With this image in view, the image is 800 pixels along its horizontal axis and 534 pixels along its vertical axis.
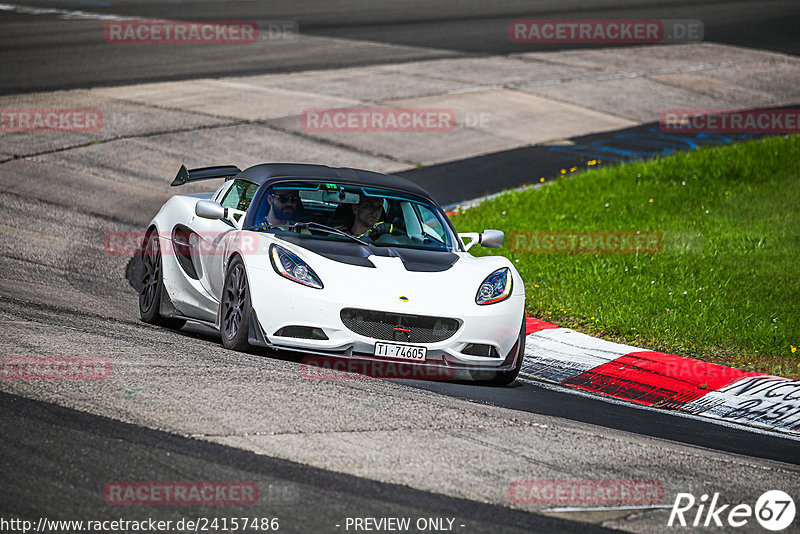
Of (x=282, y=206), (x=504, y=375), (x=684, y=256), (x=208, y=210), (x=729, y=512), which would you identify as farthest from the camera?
(x=684, y=256)

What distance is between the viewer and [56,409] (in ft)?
20.1

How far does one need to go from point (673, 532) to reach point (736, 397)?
12.4 feet

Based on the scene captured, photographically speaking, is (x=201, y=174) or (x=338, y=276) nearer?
(x=338, y=276)

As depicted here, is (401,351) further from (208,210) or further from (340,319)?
(208,210)

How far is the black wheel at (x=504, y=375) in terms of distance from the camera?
8523 mm

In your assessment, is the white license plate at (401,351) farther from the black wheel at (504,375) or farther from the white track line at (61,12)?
the white track line at (61,12)

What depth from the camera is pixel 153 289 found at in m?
10.1

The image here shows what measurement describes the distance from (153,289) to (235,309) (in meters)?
1.89

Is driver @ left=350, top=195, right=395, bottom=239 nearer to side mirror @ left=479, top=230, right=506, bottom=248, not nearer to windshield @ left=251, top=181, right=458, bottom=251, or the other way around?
windshield @ left=251, top=181, right=458, bottom=251

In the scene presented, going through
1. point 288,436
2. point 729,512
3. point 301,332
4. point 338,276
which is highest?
point 338,276

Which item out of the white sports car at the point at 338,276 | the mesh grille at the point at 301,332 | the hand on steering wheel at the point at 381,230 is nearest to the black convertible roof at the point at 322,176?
the white sports car at the point at 338,276

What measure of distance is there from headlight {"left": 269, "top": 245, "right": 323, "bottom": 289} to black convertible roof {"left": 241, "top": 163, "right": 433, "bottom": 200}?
113 cm

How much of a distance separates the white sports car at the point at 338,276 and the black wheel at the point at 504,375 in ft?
0.06

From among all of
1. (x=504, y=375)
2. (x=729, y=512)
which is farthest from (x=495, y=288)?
(x=729, y=512)
